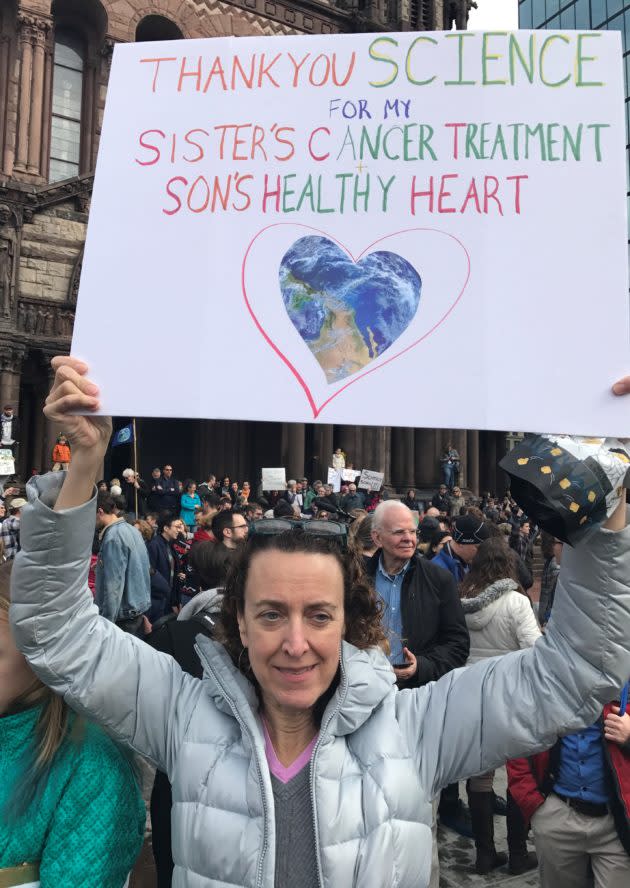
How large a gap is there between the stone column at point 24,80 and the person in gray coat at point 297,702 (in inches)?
876

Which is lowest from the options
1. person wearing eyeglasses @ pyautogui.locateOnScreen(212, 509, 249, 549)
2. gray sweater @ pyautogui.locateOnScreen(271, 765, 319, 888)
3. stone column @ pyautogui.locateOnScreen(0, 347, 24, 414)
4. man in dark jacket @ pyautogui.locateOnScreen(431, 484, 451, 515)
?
gray sweater @ pyautogui.locateOnScreen(271, 765, 319, 888)

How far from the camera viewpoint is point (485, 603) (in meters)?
4.33

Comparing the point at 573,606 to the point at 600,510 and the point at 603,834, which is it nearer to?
the point at 600,510

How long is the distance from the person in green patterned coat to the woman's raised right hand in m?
0.44

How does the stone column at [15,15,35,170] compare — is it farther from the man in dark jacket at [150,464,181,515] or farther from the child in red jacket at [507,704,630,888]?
the child in red jacket at [507,704,630,888]

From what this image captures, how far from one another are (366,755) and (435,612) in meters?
2.22

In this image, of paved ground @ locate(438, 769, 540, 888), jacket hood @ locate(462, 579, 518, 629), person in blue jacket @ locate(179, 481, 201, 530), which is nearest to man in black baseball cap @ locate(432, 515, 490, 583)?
jacket hood @ locate(462, 579, 518, 629)

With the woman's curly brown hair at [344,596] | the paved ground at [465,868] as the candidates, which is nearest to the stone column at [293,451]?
the paved ground at [465,868]

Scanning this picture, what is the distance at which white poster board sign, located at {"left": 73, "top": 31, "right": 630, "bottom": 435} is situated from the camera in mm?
1732

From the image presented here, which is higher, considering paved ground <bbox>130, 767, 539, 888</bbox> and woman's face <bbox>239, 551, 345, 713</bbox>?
woman's face <bbox>239, 551, 345, 713</bbox>

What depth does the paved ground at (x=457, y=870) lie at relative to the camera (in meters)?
3.66

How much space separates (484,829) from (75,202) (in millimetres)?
20382

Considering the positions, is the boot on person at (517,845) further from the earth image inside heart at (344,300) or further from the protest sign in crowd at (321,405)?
the earth image inside heart at (344,300)

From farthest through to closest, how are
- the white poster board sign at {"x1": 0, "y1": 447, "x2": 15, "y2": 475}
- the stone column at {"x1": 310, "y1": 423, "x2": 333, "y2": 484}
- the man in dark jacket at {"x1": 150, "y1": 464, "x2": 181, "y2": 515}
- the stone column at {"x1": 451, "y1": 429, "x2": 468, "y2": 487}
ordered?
the stone column at {"x1": 451, "y1": 429, "x2": 468, "y2": 487} → the stone column at {"x1": 310, "y1": 423, "x2": 333, "y2": 484} → the man in dark jacket at {"x1": 150, "y1": 464, "x2": 181, "y2": 515} → the white poster board sign at {"x1": 0, "y1": 447, "x2": 15, "y2": 475}
